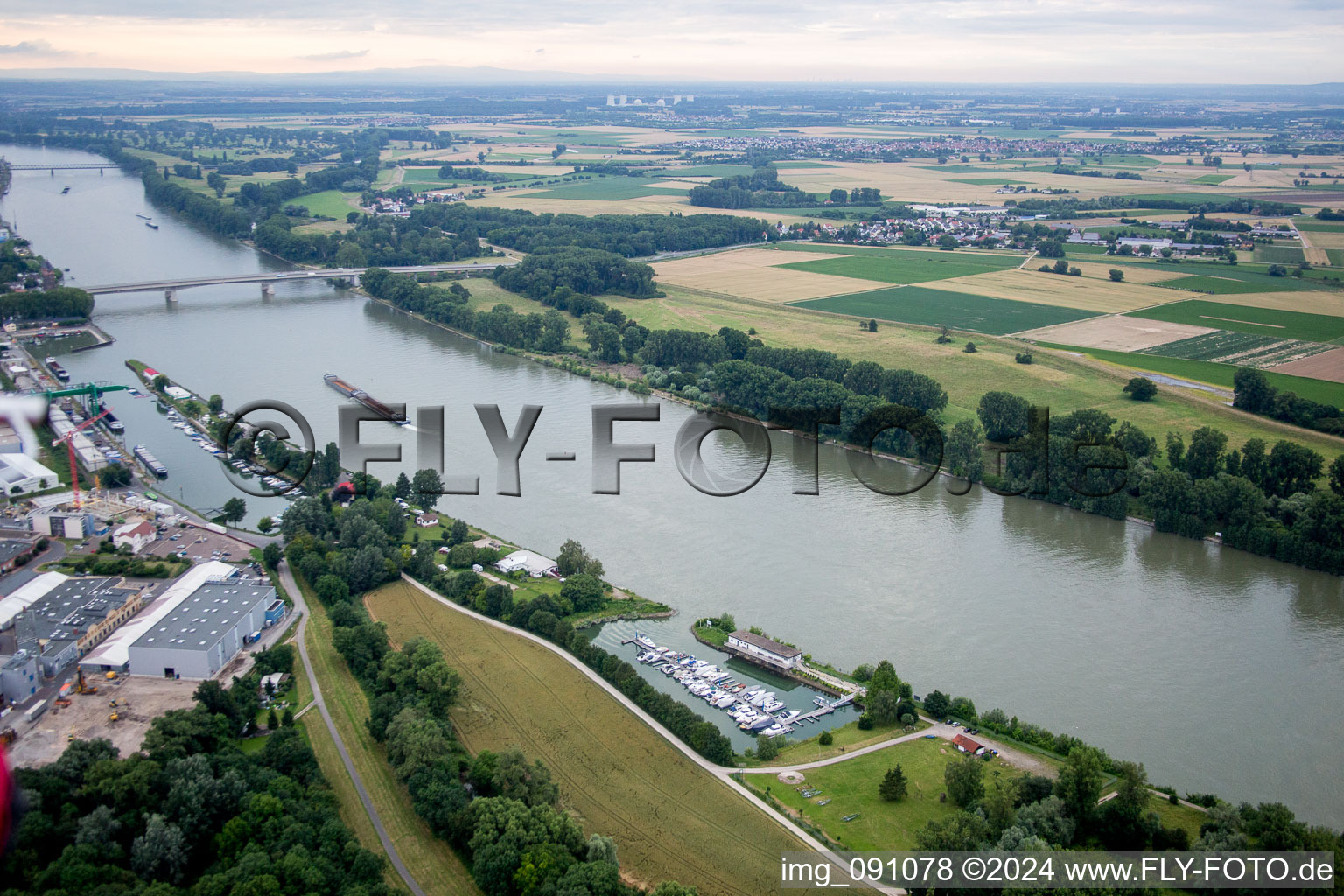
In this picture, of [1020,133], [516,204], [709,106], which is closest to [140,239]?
[516,204]

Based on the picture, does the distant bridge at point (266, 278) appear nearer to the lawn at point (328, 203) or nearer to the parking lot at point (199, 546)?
the lawn at point (328, 203)

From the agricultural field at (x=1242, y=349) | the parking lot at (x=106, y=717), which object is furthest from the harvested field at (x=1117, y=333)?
the parking lot at (x=106, y=717)

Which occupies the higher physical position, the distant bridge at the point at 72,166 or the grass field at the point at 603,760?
the distant bridge at the point at 72,166

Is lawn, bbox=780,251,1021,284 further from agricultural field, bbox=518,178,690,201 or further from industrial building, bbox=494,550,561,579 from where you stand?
industrial building, bbox=494,550,561,579

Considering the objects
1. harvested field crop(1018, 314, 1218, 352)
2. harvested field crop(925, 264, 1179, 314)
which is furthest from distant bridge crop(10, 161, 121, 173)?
harvested field crop(1018, 314, 1218, 352)

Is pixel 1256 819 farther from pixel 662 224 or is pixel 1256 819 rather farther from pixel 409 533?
pixel 662 224

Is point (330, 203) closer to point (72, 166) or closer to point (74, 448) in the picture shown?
point (72, 166)

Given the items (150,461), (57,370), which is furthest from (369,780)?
(57,370)
